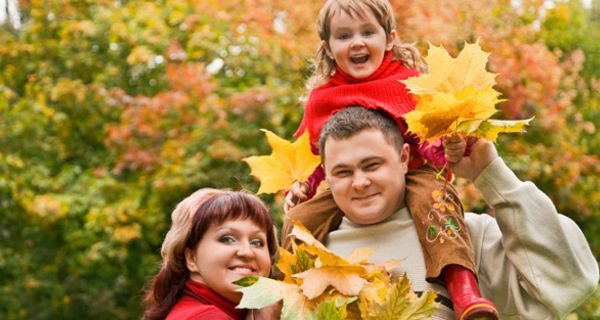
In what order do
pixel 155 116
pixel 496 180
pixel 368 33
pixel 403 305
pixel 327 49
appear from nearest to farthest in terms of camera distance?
1. pixel 403 305
2. pixel 496 180
3. pixel 368 33
4. pixel 327 49
5. pixel 155 116

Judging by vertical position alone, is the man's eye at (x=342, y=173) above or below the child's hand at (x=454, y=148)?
below

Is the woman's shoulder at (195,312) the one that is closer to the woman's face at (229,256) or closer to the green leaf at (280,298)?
the woman's face at (229,256)

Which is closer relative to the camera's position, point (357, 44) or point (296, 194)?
point (357, 44)

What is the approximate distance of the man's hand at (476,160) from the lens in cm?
299

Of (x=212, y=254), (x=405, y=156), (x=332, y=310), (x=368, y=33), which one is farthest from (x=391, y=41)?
(x=332, y=310)

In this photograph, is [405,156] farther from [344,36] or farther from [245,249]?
[245,249]

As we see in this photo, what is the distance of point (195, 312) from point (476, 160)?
3.39 feet

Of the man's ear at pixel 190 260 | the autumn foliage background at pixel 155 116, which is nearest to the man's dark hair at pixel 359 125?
the man's ear at pixel 190 260

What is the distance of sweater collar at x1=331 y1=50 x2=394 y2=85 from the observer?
3211 millimetres

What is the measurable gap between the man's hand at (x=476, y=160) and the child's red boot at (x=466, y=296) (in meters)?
0.33

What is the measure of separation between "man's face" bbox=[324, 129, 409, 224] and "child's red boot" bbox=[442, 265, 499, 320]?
0.94 feet

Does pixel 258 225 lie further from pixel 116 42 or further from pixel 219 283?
pixel 116 42

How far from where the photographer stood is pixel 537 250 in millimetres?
2947

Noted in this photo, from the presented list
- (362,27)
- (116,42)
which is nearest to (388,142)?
(362,27)
